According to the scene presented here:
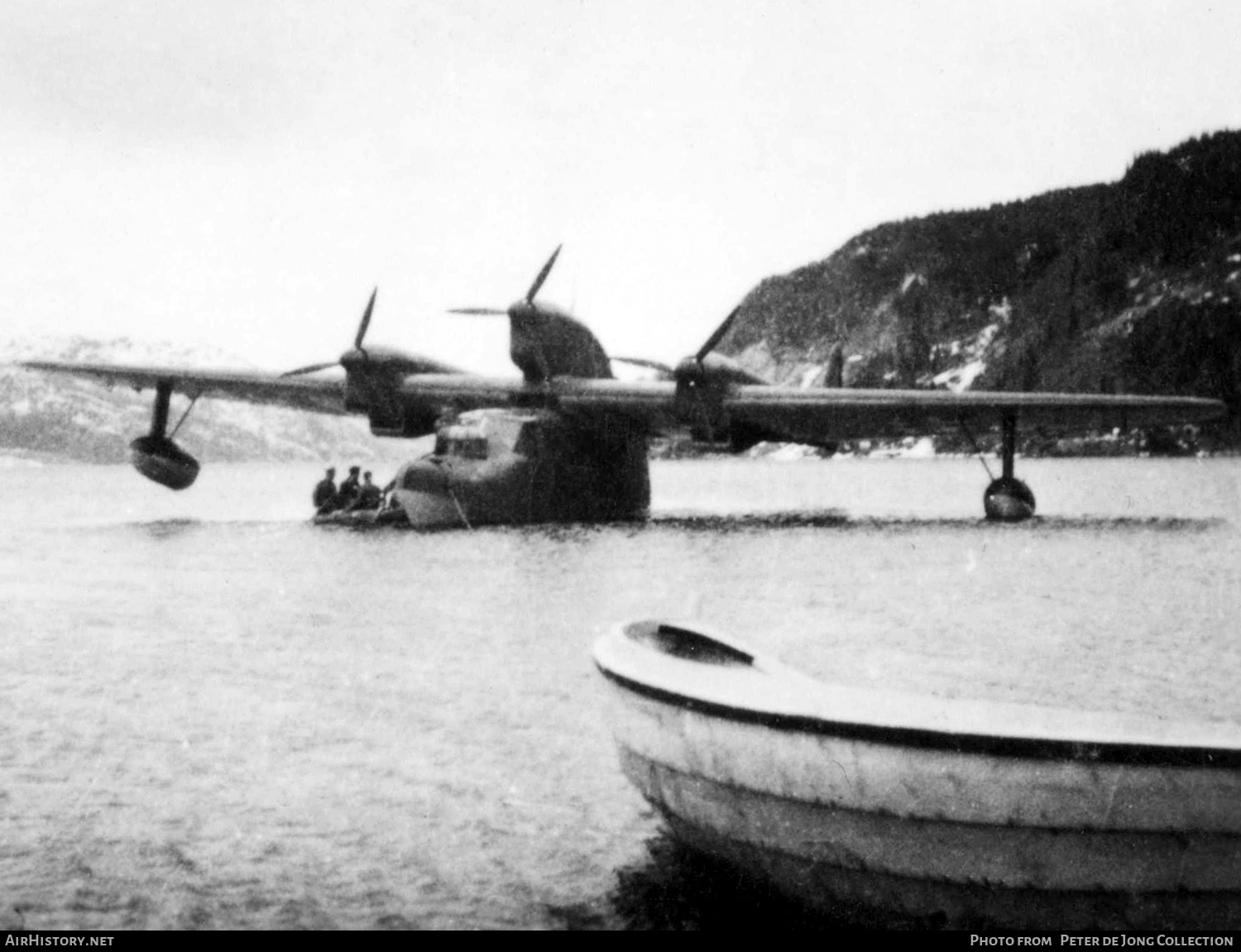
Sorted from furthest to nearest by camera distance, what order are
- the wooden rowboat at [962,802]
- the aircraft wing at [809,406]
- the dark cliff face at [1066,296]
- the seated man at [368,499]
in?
the dark cliff face at [1066,296] → the seated man at [368,499] → the aircraft wing at [809,406] → the wooden rowboat at [962,802]

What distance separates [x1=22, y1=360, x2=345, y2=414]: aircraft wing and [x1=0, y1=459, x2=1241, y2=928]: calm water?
800cm

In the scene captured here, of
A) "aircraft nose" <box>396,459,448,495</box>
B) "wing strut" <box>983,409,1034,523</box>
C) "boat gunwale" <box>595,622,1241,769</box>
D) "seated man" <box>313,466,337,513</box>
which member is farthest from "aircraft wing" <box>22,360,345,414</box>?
"boat gunwale" <box>595,622,1241,769</box>

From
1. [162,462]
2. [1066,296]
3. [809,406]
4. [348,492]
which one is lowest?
[348,492]

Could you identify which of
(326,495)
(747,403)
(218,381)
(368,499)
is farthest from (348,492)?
(747,403)

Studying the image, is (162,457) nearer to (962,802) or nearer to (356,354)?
(356,354)

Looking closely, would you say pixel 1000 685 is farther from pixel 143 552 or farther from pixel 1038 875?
pixel 143 552

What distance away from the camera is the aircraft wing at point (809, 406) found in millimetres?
31328

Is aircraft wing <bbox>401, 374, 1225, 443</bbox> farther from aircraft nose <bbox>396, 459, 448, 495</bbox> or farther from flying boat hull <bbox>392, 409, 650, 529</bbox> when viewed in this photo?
aircraft nose <bbox>396, 459, 448, 495</bbox>

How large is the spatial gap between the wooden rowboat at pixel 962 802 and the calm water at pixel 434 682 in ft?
2.72

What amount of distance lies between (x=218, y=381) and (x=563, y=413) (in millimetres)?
11203

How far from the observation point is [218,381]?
36625 mm

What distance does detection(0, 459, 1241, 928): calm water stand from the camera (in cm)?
630

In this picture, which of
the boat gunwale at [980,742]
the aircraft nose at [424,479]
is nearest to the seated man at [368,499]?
the aircraft nose at [424,479]

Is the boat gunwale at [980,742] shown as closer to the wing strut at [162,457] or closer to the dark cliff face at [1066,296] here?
the wing strut at [162,457]
